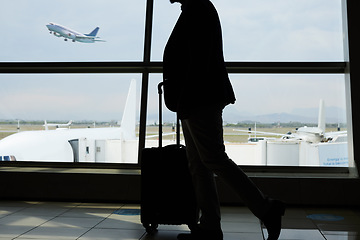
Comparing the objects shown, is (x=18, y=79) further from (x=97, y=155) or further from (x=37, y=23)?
(x=97, y=155)

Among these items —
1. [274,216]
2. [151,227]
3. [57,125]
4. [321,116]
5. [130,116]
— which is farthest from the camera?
[57,125]

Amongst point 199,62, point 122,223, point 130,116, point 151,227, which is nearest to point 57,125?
point 130,116

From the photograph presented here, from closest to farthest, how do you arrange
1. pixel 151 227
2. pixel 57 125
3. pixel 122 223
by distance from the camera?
pixel 151 227 → pixel 122 223 → pixel 57 125

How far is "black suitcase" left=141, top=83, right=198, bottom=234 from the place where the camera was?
242 cm

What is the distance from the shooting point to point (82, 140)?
3979 mm

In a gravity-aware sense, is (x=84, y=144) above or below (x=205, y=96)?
below

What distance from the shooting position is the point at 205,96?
2094mm

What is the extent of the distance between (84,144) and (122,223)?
1.39 m

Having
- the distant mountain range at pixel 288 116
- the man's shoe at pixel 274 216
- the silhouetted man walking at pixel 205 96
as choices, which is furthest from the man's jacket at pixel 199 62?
the distant mountain range at pixel 288 116

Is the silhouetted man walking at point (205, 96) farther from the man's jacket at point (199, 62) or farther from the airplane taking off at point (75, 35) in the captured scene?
the airplane taking off at point (75, 35)

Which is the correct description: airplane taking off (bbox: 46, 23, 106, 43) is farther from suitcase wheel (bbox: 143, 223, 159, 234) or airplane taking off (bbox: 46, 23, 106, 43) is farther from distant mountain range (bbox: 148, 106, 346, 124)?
suitcase wheel (bbox: 143, 223, 159, 234)

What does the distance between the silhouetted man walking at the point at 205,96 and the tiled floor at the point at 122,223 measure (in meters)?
0.40

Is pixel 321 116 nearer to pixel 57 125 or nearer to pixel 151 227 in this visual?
pixel 151 227

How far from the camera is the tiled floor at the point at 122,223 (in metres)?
2.46
